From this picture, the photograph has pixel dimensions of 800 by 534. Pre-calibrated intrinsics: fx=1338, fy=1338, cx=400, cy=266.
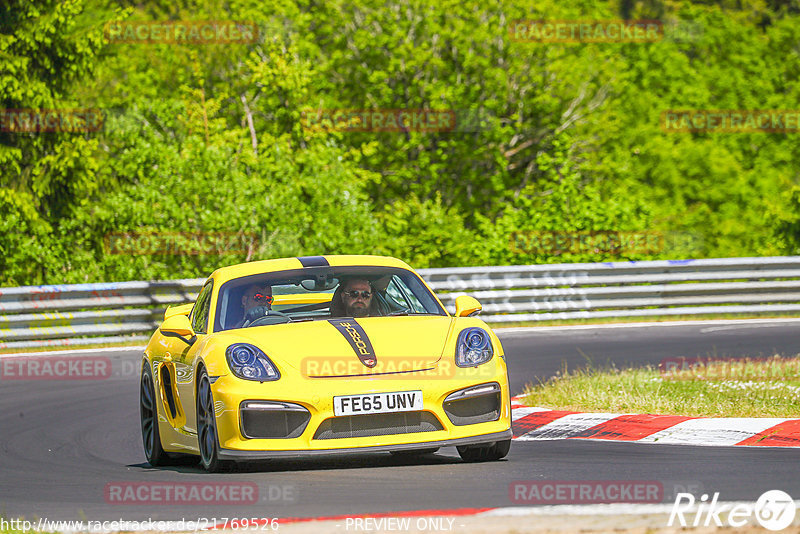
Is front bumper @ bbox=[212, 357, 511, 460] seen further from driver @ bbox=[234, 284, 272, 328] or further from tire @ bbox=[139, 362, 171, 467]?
Answer: tire @ bbox=[139, 362, 171, 467]

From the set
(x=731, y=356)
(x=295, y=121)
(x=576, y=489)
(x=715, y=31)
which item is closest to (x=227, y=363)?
(x=576, y=489)

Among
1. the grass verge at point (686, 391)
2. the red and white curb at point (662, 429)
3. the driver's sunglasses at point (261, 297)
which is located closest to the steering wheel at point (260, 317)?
the driver's sunglasses at point (261, 297)

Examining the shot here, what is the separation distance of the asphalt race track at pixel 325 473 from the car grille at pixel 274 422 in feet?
0.80

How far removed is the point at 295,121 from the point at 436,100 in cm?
605

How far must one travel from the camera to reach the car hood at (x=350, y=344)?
287 inches

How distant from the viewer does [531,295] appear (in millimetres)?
19875

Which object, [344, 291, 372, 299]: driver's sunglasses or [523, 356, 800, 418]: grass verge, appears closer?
[344, 291, 372, 299]: driver's sunglasses

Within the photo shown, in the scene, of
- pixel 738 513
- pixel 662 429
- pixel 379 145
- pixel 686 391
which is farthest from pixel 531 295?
pixel 379 145

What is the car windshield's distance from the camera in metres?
8.27

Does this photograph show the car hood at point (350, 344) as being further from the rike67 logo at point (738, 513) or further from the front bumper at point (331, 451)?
the rike67 logo at point (738, 513)

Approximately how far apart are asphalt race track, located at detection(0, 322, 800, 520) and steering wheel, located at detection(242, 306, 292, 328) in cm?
87

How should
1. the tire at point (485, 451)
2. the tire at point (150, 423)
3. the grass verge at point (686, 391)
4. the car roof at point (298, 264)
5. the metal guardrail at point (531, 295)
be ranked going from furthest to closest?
the metal guardrail at point (531, 295) < the grass verge at point (686, 391) < the tire at point (150, 423) < the car roof at point (298, 264) < the tire at point (485, 451)

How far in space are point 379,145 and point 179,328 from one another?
28.4 m

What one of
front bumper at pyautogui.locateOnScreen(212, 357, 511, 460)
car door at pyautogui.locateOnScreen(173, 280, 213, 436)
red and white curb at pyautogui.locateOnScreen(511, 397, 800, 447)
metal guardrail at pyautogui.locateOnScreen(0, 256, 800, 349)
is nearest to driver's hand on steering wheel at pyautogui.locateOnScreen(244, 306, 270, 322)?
car door at pyautogui.locateOnScreen(173, 280, 213, 436)
